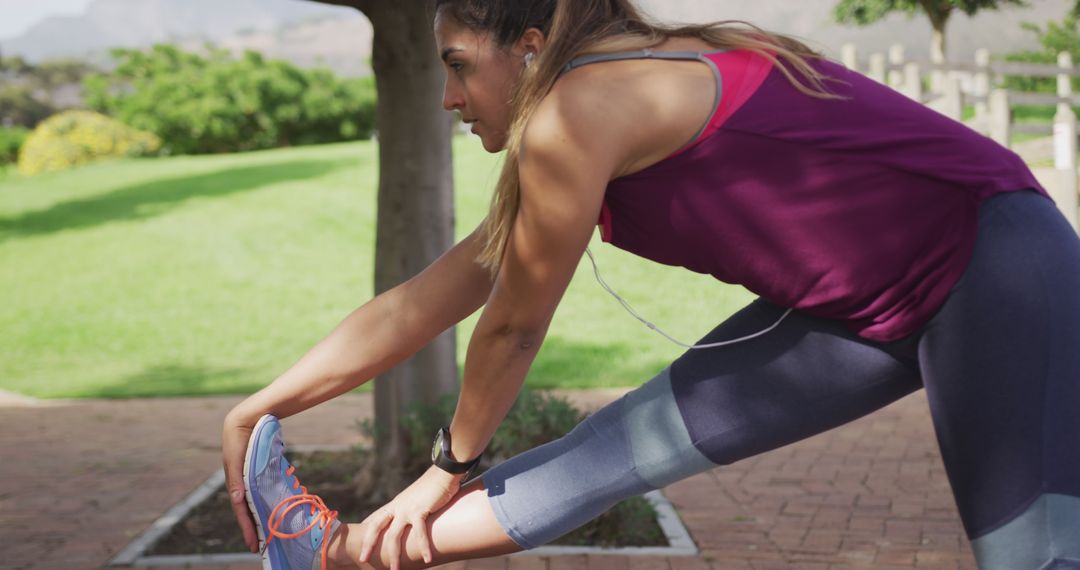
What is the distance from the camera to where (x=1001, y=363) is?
72.1 inches

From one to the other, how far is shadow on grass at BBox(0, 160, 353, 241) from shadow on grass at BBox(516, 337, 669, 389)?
974cm

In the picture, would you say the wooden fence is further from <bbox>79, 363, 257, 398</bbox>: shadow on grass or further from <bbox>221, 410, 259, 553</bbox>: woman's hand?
<bbox>79, 363, 257, 398</bbox>: shadow on grass

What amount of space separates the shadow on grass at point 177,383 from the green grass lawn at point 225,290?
3 cm

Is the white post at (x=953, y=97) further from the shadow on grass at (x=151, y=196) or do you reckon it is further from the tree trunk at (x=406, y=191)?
the shadow on grass at (x=151, y=196)

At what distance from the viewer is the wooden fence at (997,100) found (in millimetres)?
10945

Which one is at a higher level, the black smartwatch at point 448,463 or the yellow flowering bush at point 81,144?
the black smartwatch at point 448,463

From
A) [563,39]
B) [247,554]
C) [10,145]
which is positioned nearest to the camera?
[563,39]

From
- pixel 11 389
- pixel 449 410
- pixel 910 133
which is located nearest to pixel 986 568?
pixel 910 133

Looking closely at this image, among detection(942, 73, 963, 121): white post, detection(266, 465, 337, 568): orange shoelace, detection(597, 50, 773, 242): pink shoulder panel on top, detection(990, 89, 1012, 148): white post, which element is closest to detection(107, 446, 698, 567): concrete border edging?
detection(266, 465, 337, 568): orange shoelace

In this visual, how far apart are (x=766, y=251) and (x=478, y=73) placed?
1.94ft

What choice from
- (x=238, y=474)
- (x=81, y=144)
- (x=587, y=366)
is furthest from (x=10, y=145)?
(x=238, y=474)

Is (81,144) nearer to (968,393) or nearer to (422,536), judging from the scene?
(422,536)

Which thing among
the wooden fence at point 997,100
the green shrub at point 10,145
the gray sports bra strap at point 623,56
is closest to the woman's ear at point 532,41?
the gray sports bra strap at point 623,56

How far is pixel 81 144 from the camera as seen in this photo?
29281 millimetres
